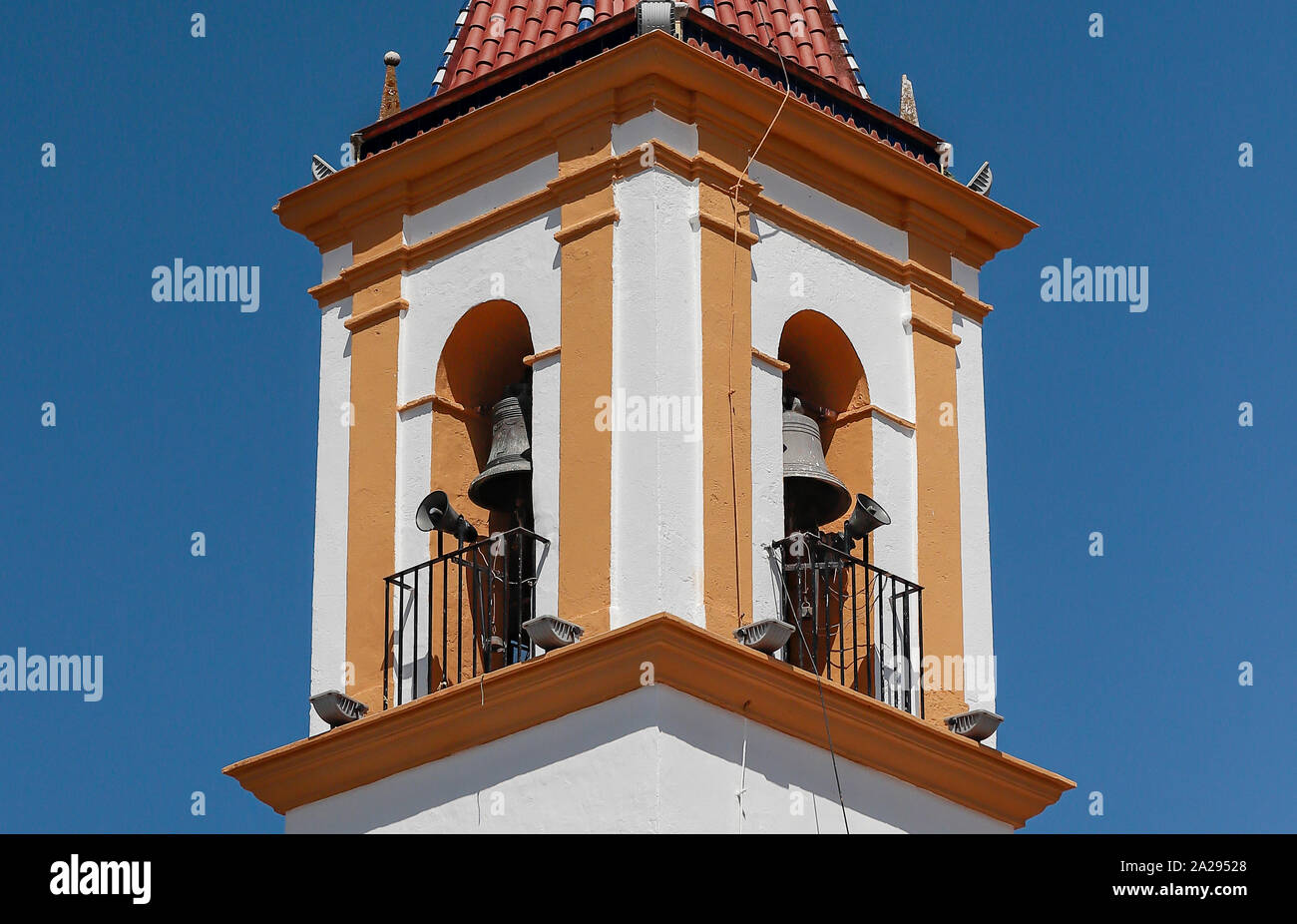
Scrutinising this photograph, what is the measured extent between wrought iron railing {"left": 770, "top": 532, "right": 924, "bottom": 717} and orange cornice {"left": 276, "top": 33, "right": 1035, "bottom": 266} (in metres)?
2.51

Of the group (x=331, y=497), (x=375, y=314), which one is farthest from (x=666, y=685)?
(x=375, y=314)

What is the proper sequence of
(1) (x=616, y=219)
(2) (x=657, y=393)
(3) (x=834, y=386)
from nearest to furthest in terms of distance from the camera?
(2) (x=657, y=393) < (1) (x=616, y=219) < (3) (x=834, y=386)

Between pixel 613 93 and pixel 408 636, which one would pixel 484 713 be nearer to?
pixel 408 636

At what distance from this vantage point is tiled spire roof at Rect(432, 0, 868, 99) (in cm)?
2419

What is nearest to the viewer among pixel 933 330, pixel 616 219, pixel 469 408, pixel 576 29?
pixel 616 219

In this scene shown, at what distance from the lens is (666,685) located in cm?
2098

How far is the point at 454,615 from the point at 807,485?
232cm

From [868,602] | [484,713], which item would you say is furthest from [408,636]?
[868,602]

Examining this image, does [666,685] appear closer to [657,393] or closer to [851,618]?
[657,393]

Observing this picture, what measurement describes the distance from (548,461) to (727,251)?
1705mm

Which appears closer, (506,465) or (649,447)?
(649,447)

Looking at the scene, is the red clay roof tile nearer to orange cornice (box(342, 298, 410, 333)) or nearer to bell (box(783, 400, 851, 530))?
orange cornice (box(342, 298, 410, 333))

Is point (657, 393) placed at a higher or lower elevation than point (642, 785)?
higher

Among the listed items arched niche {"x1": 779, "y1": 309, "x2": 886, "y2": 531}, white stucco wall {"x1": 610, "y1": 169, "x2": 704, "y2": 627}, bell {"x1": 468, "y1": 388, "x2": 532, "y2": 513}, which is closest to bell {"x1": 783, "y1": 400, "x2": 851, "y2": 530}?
arched niche {"x1": 779, "y1": 309, "x2": 886, "y2": 531}
